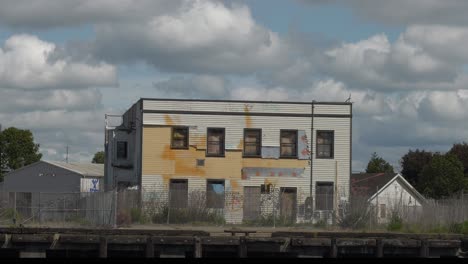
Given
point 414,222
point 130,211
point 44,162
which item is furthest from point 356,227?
point 44,162

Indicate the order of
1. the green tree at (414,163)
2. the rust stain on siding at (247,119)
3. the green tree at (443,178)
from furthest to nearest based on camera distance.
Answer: the green tree at (414,163) < the green tree at (443,178) < the rust stain on siding at (247,119)

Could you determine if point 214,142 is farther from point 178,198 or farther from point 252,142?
point 178,198

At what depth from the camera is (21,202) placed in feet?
181

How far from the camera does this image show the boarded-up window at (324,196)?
2127 inches

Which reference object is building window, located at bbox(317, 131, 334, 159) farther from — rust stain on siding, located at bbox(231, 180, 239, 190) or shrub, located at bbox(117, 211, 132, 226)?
shrub, located at bbox(117, 211, 132, 226)

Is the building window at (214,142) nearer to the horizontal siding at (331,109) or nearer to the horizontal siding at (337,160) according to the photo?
the horizontal siding at (337,160)

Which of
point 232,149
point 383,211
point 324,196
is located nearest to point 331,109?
point 324,196

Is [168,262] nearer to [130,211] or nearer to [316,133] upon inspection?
[130,211]

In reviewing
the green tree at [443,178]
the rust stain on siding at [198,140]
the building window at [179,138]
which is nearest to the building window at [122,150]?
the building window at [179,138]

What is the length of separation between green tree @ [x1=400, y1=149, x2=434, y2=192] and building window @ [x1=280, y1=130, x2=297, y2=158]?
165ft

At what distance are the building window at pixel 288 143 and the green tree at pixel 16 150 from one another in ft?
181

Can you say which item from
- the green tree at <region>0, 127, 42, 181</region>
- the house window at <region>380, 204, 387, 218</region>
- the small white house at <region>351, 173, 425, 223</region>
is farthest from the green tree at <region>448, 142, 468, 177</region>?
the house window at <region>380, 204, 387, 218</region>

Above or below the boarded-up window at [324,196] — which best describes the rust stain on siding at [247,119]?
above

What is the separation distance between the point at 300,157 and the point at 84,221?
50.8 ft
